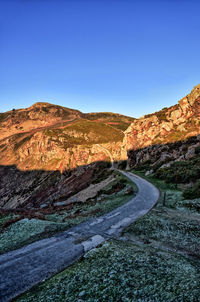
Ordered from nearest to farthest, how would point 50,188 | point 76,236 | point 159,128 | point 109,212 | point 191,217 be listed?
point 76,236 → point 191,217 → point 109,212 → point 159,128 → point 50,188

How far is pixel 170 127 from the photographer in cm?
7550

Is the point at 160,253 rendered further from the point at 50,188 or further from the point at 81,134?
the point at 81,134

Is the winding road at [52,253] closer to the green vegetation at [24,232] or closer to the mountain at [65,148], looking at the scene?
the green vegetation at [24,232]

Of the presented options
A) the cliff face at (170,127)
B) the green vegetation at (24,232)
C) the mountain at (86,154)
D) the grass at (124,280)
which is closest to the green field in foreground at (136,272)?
the grass at (124,280)

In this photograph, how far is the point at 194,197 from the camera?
83.4 feet

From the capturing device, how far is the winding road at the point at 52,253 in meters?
9.55

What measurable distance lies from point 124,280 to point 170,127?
74.4 metres

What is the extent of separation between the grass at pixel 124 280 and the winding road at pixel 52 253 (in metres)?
0.88

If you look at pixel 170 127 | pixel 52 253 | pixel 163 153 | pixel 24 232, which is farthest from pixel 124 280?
pixel 170 127

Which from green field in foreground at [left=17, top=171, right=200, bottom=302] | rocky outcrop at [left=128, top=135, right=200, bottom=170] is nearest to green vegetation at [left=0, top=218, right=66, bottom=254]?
green field in foreground at [left=17, top=171, right=200, bottom=302]

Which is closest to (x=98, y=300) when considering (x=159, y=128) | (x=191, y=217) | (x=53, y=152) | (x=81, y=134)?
(x=191, y=217)

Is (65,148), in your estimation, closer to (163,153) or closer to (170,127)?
(170,127)

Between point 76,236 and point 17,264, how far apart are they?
5.49m

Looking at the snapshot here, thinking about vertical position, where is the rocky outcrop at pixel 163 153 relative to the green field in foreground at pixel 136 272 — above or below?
above
